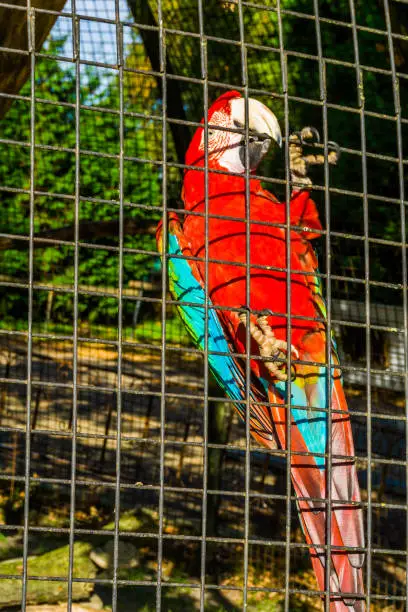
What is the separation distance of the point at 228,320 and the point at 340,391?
486 millimetres

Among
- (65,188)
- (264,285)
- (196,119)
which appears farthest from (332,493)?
(65,188)

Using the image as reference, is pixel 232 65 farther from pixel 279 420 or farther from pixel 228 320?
pixel 279 420

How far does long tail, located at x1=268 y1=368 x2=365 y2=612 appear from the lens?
1.86m

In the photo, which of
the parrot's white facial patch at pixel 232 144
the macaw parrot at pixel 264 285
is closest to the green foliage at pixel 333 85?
the parrot's white facial patch at pixel 232 144

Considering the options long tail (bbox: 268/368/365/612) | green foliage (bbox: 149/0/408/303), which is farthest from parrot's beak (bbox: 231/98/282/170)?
long tail (bbox: 268/368/365/612)

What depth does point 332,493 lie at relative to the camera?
1985 mm

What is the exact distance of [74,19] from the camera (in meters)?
1.41

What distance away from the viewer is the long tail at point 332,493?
186 centimetres

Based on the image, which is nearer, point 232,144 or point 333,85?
point 232,144

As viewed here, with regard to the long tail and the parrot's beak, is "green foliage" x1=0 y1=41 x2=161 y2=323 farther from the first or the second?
the long tail

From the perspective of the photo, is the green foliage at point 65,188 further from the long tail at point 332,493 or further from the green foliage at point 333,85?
the long tail at point 332,493

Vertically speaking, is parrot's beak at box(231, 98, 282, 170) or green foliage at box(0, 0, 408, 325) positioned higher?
green foliage at box(0, 0, 408, 325)

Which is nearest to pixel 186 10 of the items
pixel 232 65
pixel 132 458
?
pixel 232 65

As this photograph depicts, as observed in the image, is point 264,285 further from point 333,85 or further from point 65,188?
point 65,188
